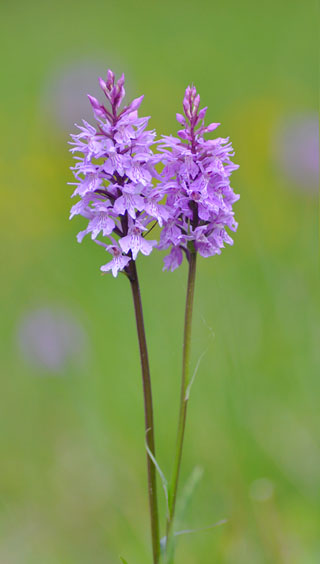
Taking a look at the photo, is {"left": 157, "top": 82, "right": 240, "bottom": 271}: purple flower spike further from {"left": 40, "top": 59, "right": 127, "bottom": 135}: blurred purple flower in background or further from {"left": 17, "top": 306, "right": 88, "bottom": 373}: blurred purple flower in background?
{"left": 40, "top": 59, "right": 127, "bottom": 135}: blurred purple flower in background

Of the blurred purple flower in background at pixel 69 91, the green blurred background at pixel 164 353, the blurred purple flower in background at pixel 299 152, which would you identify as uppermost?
the blurred purple flower in background at pixel 69 91

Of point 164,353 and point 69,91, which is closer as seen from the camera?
point 164,353

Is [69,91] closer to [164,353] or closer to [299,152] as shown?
[299,152]

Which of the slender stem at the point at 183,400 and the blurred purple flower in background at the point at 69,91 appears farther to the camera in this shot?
the blurred purple flower in background at the point at 69,91

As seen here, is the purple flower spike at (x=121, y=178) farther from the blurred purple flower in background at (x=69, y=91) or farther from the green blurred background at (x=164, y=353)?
the blurred purple flower in background at (x=69, y=91)

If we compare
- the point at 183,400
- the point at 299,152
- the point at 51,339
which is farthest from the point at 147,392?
the point at 299,152

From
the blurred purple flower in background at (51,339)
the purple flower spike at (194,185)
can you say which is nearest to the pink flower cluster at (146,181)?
the purple flower spike at (194,185)

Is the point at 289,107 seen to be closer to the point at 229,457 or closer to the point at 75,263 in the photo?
the point at 75,263
